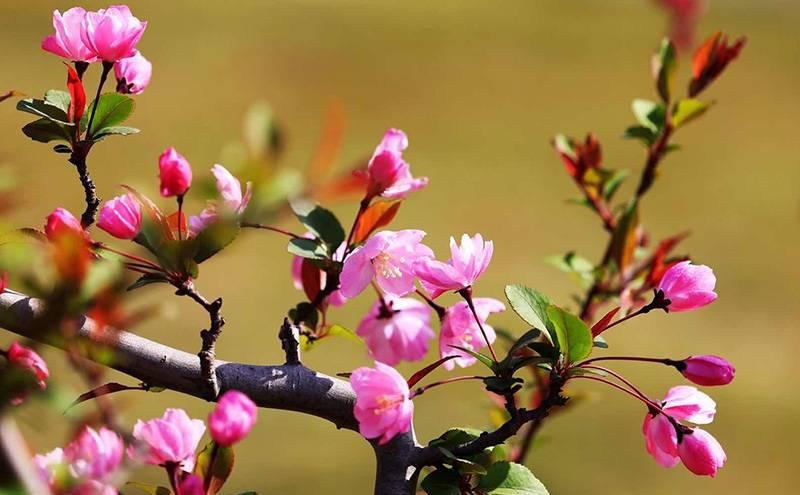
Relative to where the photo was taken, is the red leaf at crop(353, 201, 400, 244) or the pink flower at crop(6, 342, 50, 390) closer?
the pink flower at crop(6, 342, 50, 390)

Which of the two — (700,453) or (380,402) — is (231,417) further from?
(700,453)

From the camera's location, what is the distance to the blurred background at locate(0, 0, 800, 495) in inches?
114

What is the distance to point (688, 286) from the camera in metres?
0.60

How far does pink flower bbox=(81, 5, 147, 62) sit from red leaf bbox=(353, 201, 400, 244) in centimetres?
18

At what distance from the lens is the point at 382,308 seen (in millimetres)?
745

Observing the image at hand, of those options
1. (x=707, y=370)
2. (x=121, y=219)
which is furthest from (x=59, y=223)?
(x=707, y=370)

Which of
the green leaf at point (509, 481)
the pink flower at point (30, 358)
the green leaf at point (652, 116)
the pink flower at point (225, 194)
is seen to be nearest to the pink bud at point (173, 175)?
the pink flower at point (225, 194)

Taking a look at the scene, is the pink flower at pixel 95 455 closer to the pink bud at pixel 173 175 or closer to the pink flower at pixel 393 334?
the pink bud at pixel 173 175

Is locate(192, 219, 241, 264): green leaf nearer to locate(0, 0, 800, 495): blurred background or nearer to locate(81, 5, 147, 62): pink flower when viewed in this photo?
locate(81, 5, 147, 62): pink flower

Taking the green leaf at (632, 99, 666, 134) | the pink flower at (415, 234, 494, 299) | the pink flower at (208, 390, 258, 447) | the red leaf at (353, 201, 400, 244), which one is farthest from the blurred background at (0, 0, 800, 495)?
the pink flower at (208, 390, 258, 447)

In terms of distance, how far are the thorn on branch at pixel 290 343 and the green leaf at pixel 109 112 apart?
16 cm

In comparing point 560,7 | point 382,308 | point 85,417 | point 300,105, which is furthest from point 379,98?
point 85,417

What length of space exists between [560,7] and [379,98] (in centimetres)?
171

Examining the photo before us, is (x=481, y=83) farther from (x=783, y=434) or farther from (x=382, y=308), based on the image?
(x=382, y=308)
